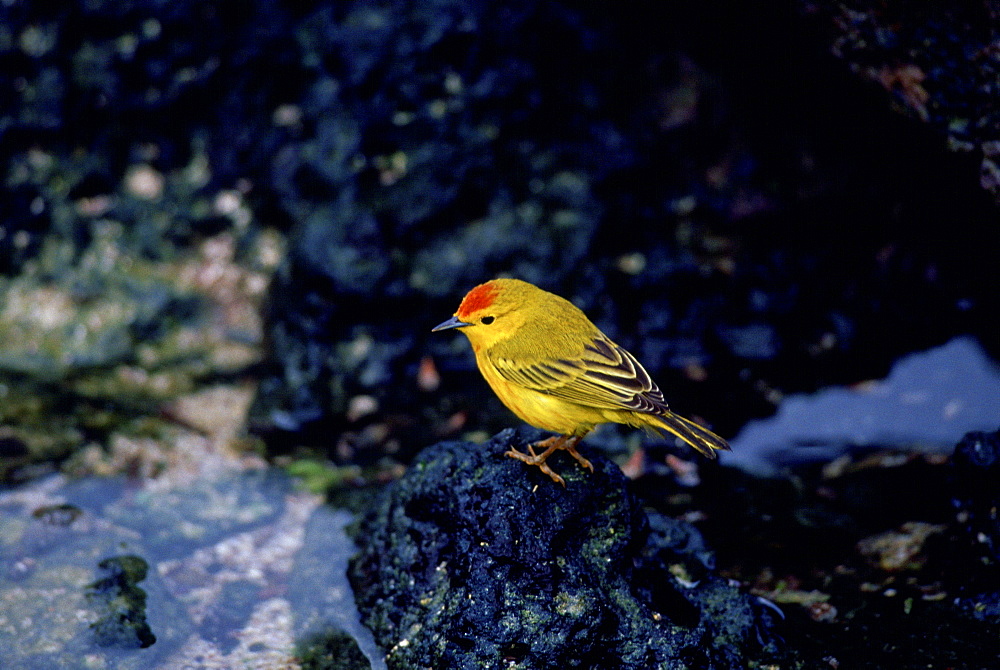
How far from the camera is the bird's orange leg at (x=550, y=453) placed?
13.2ft

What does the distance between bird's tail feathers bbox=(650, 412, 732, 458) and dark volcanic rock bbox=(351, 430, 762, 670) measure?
15.6 inches

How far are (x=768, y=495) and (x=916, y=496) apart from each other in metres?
0.85

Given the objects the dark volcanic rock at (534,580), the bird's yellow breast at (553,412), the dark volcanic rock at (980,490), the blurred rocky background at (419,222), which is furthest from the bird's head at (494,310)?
the dark volcanic rock at (980,490)

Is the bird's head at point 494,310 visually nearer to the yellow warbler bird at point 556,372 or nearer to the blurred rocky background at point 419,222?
the yellow warbler bird at point 556,372

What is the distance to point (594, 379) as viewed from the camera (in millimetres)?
4086

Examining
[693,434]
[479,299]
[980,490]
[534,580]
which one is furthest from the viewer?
[980,490]

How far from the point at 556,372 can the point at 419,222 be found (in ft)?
9.17

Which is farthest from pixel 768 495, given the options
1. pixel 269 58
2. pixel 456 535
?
pixel 269 58

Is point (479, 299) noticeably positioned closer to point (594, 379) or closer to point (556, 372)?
point (556, 372)

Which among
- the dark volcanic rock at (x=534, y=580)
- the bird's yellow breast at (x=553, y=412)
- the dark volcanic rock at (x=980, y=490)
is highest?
the bird's yellow breast at (x=553, y=412)

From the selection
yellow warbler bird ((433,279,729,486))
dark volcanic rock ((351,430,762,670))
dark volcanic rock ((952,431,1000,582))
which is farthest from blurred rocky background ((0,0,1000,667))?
yellow warbler bird ((433,279,729,486))

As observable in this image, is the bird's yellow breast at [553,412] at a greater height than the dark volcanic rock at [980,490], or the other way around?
the bird's yellow breast at [553,412]

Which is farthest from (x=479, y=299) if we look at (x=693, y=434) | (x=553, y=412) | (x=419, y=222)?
(x=419, y=222)

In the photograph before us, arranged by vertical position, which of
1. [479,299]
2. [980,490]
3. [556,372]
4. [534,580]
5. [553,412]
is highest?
[479,299]
